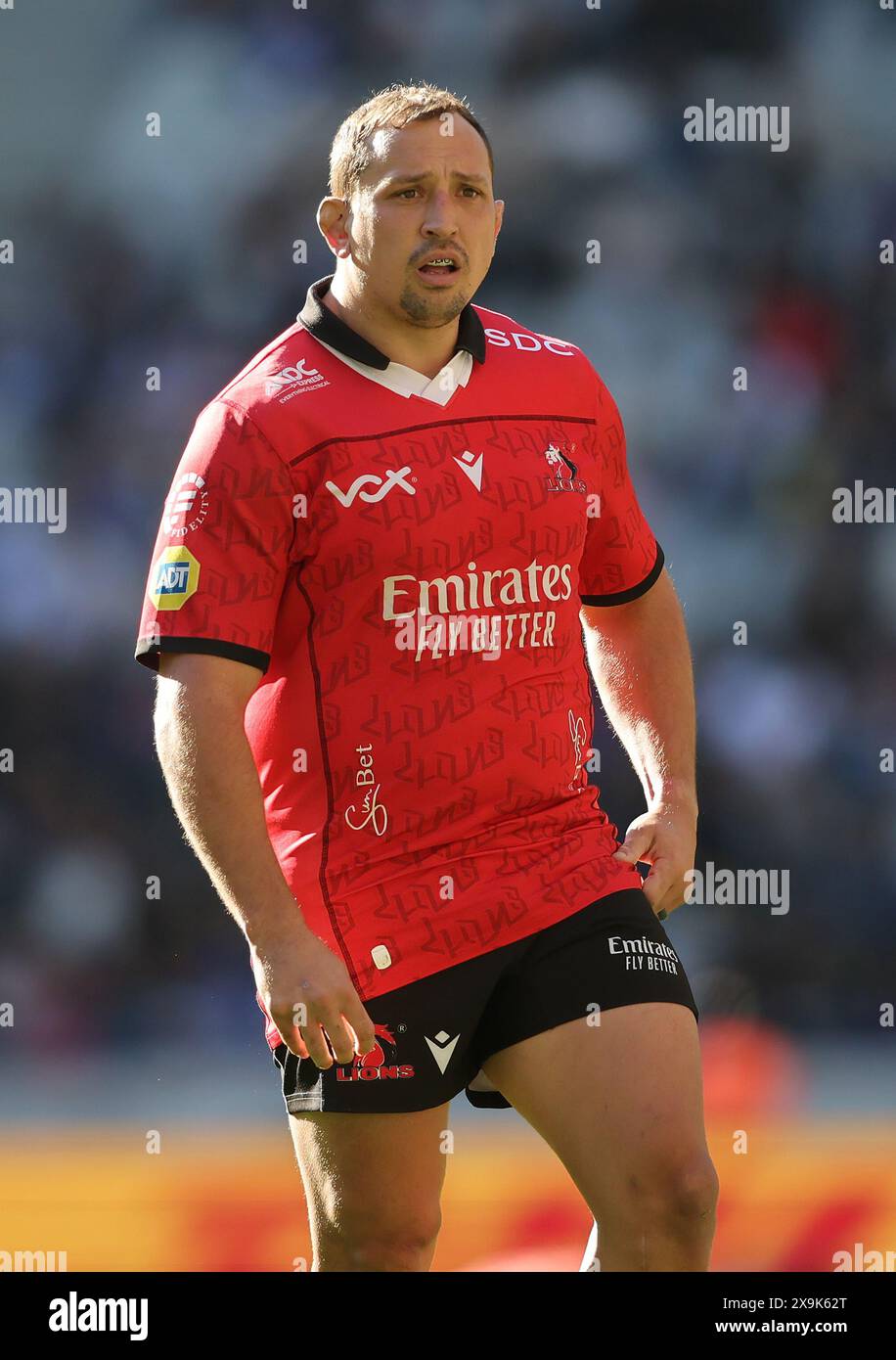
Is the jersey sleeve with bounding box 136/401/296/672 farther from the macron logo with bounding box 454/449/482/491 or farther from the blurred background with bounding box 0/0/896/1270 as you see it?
the blurred background with bounding box 0/0/896/1270

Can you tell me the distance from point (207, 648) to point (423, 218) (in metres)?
0.71

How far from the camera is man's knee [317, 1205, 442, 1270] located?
258 centimetres

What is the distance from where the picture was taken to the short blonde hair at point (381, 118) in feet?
8.97

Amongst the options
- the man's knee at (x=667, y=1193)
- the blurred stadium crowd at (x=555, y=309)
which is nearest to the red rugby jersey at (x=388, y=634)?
the man's knee at (x=667, y=1193)

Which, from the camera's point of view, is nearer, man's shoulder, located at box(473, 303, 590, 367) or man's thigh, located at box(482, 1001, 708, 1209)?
man's thigh, located at box(482, 1001, 708, 1209)

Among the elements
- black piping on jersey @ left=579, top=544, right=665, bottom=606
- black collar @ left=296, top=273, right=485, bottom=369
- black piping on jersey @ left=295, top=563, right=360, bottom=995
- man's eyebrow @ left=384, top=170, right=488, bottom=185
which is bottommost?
black piping on jersey @ left=295, top=563, right=360, bottom=995

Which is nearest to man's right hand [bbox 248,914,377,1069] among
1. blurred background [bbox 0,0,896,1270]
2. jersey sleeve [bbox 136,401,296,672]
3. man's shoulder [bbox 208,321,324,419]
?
jersey sleeve [bbox 136,401,296,672]

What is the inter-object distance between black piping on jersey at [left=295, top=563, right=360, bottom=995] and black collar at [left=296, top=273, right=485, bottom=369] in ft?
1.11

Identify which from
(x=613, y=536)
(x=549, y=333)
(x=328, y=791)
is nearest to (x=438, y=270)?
Answer: (x=613, y=536)

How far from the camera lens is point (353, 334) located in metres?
2.74

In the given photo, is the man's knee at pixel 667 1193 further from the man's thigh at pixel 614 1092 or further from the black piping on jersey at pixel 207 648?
the black piping on jersey at pixel 207 648

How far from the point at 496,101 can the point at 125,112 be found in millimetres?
1273

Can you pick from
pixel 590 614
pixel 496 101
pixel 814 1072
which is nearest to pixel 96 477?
pixel 496 101

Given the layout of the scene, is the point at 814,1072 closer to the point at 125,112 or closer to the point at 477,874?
the point at 477,874
